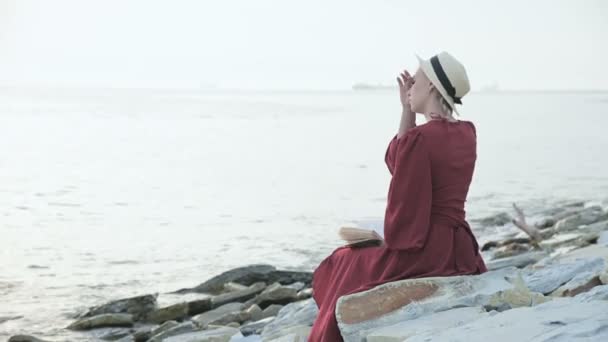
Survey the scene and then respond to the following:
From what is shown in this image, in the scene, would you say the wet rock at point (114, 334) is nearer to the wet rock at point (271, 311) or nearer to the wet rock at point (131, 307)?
the wet rock at point (131, 307)

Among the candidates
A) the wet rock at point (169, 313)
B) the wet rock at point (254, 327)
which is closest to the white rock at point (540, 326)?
the wet rock at point (254, 327)

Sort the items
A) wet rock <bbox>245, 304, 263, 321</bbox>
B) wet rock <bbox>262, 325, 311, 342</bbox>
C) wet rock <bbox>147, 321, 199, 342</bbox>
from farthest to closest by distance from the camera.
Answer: wet rock <bbox>245, 304, 263, 321</bbox> → wet rock <bbox>147, 321, 199, 342</bbox> → wet rock <bbox>262, 325, 311, 342</bbox>

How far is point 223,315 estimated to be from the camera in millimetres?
8656

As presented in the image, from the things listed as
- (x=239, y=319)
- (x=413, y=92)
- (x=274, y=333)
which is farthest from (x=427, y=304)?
(x=239, y=319)

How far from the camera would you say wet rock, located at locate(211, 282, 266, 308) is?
30.8 ft

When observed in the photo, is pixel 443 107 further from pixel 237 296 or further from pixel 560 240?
pixel 560 240

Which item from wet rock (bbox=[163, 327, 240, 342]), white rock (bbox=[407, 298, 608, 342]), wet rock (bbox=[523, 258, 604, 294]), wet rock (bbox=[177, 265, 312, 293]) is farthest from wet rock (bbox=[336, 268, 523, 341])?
wet rock (bbox=[177, 265, 312, 293])

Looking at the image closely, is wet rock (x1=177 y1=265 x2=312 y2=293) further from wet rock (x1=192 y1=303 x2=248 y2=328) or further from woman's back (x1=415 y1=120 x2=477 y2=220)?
woman's back (x1=415 y1=120 x2=477 y2=220)

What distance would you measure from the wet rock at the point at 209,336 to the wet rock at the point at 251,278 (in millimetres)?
2699

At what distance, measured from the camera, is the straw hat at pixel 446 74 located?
479cm

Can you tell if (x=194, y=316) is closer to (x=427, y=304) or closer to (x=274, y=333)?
(x=274, y=333)

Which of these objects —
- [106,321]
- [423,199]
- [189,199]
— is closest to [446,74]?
[423,199]

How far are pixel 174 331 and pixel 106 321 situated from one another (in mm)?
1217

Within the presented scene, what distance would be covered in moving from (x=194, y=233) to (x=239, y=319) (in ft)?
22.3
